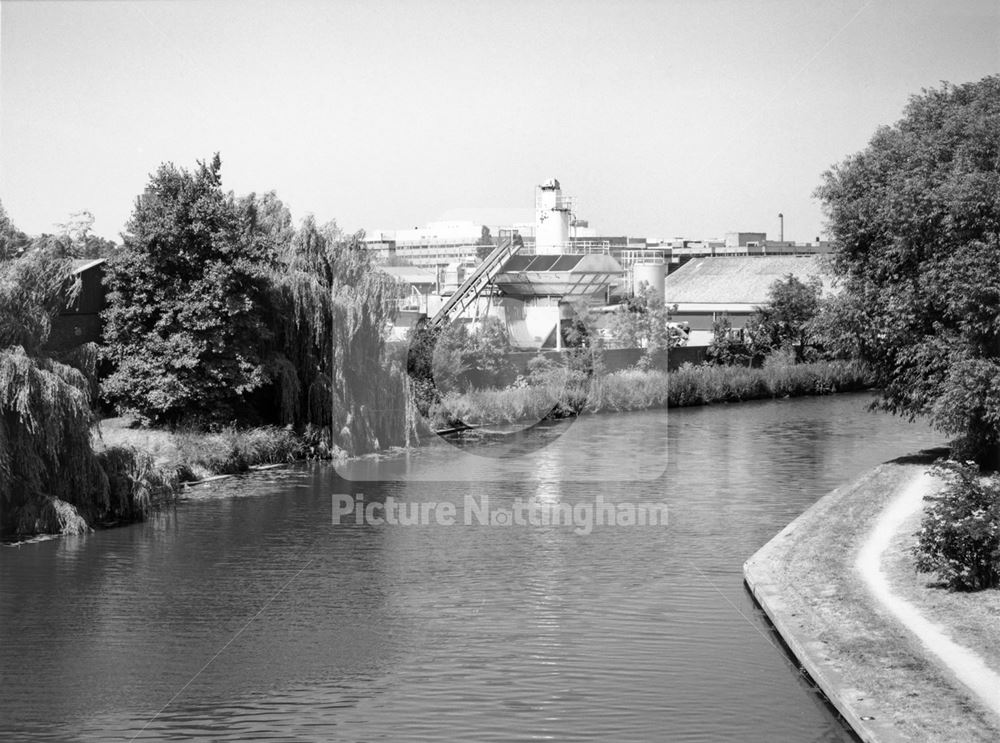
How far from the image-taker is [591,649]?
15047 millimetres

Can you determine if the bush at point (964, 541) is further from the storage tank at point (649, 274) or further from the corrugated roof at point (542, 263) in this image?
the storage tank at point (649, 274)

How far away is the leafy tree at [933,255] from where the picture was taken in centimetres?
2373

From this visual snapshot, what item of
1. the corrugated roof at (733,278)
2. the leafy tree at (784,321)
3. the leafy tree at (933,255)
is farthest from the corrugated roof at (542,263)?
the leafy tree at (933,255)

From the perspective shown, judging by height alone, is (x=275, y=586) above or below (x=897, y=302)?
below

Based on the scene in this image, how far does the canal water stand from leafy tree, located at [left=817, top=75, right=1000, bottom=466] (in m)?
3.66

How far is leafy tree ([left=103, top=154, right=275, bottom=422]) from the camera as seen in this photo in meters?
30.6

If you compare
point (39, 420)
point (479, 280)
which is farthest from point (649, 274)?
point (39, 420)

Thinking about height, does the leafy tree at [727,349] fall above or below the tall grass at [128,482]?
→ above

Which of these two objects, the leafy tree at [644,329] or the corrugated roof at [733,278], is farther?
the corrugated roof at [733,278]

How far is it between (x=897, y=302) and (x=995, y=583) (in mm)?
11950

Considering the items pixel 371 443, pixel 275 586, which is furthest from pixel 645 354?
pixel 275 586

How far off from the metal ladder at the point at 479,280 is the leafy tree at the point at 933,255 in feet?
74.7

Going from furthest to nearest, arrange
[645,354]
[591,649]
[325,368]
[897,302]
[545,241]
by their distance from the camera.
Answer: [545,241], [645,354], [325,368], [897,302], [591,649]

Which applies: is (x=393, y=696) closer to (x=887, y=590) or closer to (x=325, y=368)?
(x=887, y=590)
